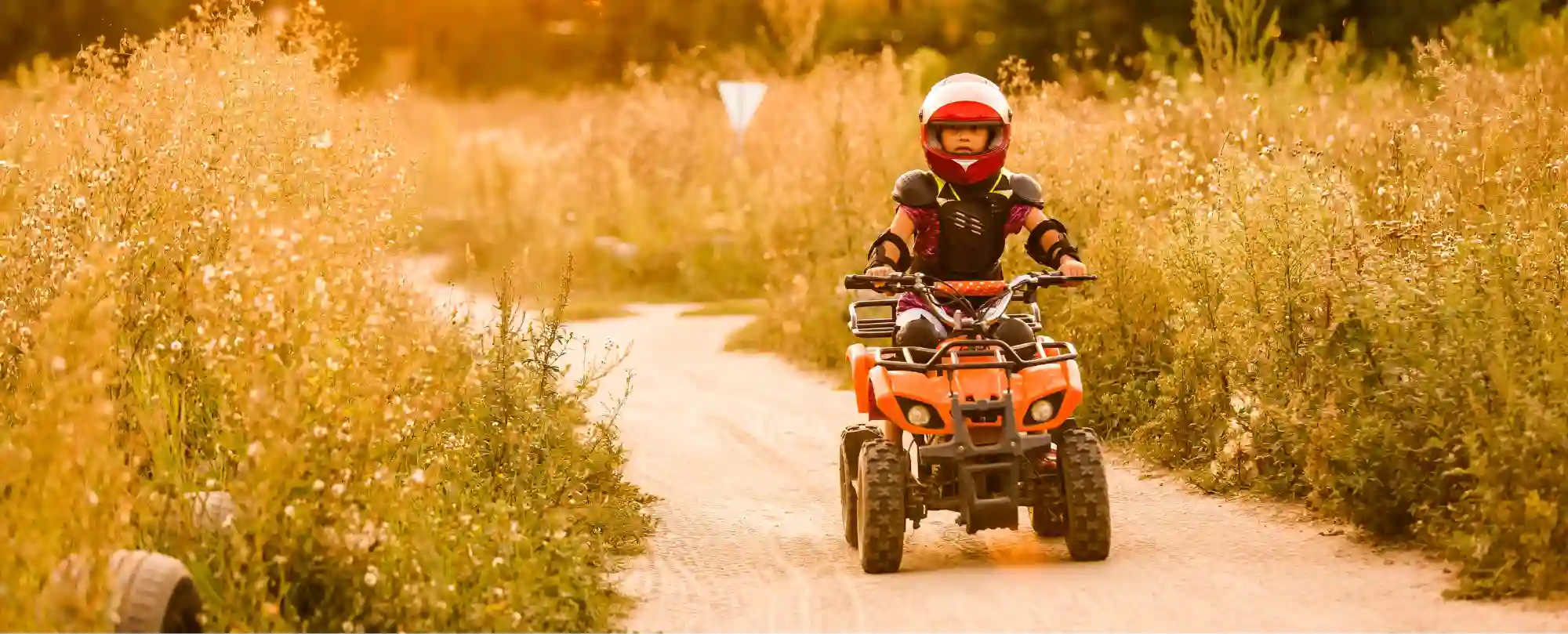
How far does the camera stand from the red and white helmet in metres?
8.45

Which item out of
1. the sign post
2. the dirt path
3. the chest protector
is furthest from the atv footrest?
the sign post

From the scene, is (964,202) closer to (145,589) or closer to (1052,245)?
(1052,245)

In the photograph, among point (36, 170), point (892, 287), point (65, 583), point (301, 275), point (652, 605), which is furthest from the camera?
point (36, 170)

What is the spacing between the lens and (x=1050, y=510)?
8.16 m

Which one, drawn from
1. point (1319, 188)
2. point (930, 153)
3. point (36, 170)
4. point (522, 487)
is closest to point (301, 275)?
point (522, 487)

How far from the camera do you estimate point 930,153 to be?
8.56 meters

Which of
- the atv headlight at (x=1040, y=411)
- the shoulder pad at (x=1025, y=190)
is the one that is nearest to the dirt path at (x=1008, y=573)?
the atv headlight at (x=1040, y=411)

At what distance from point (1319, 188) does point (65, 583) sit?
645 cm

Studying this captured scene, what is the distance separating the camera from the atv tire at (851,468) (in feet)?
27.4

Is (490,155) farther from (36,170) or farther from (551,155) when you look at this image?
(36,170)

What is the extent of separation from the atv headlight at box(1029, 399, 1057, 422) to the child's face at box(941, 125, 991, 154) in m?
1.31

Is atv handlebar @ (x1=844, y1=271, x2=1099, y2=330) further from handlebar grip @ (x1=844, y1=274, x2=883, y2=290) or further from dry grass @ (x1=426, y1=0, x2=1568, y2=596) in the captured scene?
dry grass @ (x1=426, y1=0, x2=1568, y2=596)

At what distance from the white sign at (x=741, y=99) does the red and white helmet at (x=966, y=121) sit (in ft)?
42.9

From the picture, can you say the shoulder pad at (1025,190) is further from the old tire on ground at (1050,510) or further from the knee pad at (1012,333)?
the old tire on ground at (1050,510)
